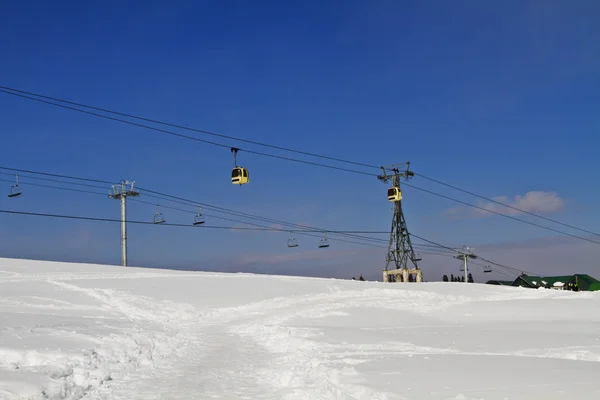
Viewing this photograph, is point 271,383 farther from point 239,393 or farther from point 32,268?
point 32,268

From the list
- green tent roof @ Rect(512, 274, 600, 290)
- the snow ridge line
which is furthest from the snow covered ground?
green tent roof @ Rect(512, 274, 600, 290)

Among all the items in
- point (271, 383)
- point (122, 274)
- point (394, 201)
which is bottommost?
point (271, 383)

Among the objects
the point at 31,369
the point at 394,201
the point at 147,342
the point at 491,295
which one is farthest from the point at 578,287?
the point at 31,369

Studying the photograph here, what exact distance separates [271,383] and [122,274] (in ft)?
108

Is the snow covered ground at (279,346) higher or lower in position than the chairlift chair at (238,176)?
lower

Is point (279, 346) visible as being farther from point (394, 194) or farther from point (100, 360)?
point (394, 194)

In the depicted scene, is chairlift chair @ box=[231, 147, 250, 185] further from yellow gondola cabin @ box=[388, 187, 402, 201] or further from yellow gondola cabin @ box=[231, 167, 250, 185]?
yellow gondola cabin @ box=[388, 187, 402, 201]

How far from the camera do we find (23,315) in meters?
19.4

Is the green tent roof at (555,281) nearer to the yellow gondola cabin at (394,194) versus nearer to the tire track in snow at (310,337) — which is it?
the yellow gondola cabin at (394,194)

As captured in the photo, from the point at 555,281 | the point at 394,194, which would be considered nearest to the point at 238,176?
the point at 394,194

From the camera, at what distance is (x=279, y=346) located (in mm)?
15969

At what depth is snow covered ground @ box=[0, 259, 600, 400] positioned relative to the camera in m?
9.10

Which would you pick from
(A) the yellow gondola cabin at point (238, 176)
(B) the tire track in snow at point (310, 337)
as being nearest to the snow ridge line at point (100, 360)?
(B) the tire track in snow at point (310, 337)

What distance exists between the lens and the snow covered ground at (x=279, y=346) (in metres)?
9.10
